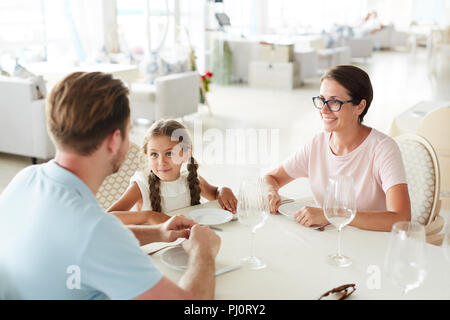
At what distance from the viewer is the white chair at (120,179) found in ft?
7.48

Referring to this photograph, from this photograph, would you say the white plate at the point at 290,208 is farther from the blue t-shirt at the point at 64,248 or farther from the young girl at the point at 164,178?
the blue t-shirt at the point at 64,248

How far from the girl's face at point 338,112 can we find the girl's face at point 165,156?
583 millimetres

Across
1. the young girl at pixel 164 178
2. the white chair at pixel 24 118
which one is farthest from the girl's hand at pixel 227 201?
the white chair at pixel 24 118

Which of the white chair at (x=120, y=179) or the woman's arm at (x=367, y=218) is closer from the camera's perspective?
the woman's arm at (x=367, y=218)

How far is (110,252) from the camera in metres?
1.01

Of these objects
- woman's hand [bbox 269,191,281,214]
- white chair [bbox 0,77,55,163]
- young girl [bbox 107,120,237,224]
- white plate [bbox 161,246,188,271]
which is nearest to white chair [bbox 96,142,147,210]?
young girl [bbox 107,120,237,224]

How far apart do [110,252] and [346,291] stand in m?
0.56

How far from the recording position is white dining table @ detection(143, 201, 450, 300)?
4.02 feet

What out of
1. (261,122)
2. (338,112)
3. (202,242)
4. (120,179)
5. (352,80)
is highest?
(352,80)

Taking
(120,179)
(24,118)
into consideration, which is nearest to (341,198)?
(120,179)

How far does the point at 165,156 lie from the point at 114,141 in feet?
3.07

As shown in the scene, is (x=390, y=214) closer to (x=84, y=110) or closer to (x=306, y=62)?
(x=84, y=110)

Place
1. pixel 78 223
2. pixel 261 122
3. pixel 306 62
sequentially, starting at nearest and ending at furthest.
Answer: pixel 78 223 → pixel 261 122 → pixel 306 62

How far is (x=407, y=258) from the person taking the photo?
1.04m
